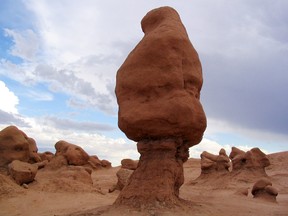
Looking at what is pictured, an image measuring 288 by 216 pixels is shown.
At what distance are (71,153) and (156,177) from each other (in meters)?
12.8

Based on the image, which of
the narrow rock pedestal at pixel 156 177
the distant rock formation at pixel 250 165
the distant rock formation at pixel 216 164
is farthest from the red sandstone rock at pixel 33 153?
the narrow rock pedestal at pixel 156 177

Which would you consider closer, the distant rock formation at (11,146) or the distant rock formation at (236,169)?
the distant rock formation at (11,146)

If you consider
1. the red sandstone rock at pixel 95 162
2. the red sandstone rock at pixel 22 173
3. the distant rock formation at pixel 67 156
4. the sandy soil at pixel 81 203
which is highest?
the red sandstone rock at pixel 95 162

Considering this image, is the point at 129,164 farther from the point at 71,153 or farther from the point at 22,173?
the point at 22,173

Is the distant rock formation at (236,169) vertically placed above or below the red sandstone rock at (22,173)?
above

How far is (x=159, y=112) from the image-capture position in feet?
33.9

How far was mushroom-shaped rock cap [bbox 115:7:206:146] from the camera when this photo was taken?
1040 cm

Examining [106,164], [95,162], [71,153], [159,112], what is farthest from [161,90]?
[106,164]

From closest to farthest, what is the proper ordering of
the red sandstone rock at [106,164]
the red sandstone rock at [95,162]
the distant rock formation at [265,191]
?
the distant rock formation at [265,191], the red sandstone rock at [95,162], the red sandstone rock at [106,164]

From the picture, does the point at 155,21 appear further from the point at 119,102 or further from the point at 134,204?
the point at 134,204

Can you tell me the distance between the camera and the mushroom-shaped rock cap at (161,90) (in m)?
10.4

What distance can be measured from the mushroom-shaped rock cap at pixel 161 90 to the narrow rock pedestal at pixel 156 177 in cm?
34

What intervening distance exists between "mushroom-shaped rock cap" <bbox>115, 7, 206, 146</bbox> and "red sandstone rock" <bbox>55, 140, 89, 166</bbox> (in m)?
11.6

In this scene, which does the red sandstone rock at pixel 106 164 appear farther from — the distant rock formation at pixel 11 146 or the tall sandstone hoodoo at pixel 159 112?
the tall sandstone hoodoo at pixel 159 112
